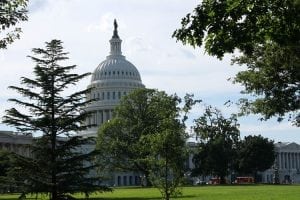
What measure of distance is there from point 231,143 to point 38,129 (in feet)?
247

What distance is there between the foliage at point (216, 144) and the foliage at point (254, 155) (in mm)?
3823

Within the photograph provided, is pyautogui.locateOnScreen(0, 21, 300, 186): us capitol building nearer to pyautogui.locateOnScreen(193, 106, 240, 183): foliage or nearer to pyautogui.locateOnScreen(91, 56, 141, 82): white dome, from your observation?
pyautogui.locateOnScreen(91, 56, 141, 82): white dome

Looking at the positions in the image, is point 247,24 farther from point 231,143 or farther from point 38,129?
point 231,143

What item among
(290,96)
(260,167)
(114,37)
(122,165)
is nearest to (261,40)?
(290,96)

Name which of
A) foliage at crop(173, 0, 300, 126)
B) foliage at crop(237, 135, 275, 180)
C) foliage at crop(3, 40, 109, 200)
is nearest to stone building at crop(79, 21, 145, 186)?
foliage at crop(237, 135, 275, 180)

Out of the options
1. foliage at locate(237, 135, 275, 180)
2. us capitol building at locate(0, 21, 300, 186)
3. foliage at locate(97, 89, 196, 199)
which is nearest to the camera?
foliage at locate(97, 89, 196, 199)

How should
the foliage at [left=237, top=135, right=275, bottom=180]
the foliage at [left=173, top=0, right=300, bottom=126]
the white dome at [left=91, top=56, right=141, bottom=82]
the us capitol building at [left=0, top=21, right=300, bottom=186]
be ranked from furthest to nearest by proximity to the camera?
the white dome at [left=91, top=56, right=141, bottom=82] → the us capitol building at [left=0, top=21, right=300, bottom=186] → the foliage at [left=237, top=135, right=275, bottom=180] → the foliage at [left=173, top=0, right=300, bottom=126]

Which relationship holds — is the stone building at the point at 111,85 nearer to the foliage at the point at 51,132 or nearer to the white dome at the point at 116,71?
the white dome at the point at 116,71

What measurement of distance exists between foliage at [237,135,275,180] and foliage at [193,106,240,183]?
3823 mm

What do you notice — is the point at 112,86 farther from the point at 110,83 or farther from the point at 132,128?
the point at 132,128

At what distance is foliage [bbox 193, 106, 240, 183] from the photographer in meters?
103

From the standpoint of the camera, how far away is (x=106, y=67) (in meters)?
183

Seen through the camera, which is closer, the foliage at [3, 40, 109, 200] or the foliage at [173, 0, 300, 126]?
the foliage at [173, 0, 300, 126]

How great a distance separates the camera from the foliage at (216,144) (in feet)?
339
